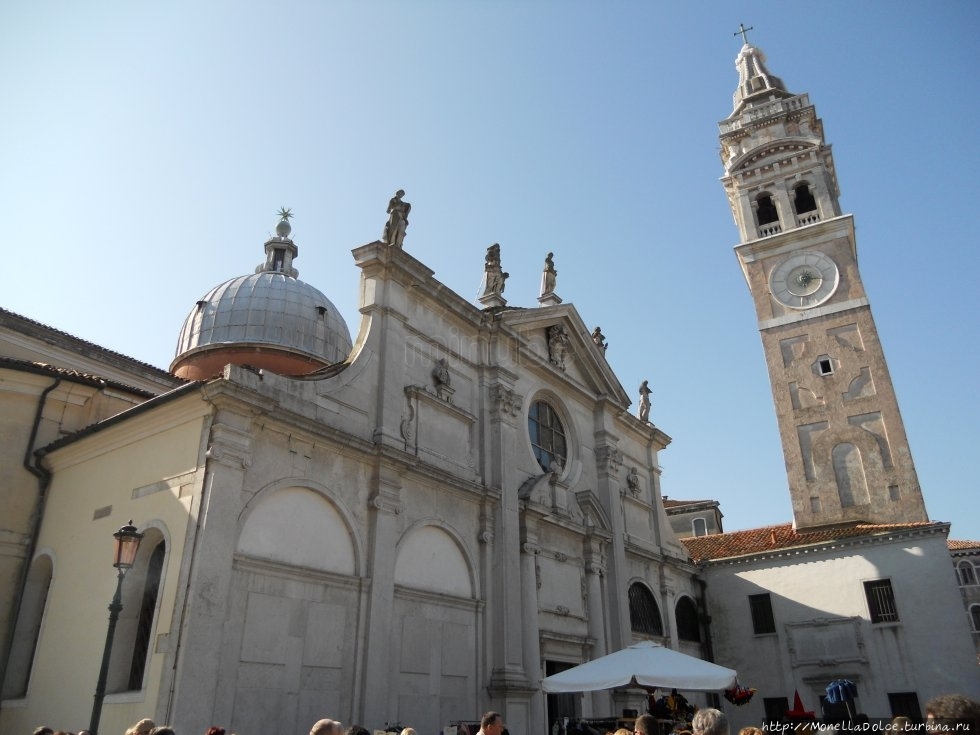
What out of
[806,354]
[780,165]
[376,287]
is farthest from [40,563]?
[780,165]

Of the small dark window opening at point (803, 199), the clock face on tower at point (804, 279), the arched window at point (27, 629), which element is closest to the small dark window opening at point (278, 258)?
the arched window at point (27, 629)

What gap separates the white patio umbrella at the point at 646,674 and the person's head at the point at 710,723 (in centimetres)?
732

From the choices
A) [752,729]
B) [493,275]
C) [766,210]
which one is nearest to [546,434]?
[493,275]

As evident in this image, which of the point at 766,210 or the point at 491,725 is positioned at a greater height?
the point at 766,210

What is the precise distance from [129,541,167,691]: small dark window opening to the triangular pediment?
9657mm

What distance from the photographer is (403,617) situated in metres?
13.0

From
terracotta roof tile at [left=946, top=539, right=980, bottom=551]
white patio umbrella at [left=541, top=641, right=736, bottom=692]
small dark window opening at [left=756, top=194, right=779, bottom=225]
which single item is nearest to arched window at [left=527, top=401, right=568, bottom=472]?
white patio umbrella at [left=541, top=641, right=736, bottom=692]

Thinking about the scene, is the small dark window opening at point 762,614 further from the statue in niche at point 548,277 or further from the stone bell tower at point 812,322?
the statue in niche at point 548,277

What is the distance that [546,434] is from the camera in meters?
19.8

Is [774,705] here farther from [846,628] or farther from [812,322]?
[812,322]

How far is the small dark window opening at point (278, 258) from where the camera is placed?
27.6 m

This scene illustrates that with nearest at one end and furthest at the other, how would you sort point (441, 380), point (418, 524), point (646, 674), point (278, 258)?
point (646, 674) → point (418, 524) → point (441, 380) → point (278, 258)

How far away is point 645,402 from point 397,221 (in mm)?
12734

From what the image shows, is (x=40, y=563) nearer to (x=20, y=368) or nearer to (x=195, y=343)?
(x=20, y=368)
